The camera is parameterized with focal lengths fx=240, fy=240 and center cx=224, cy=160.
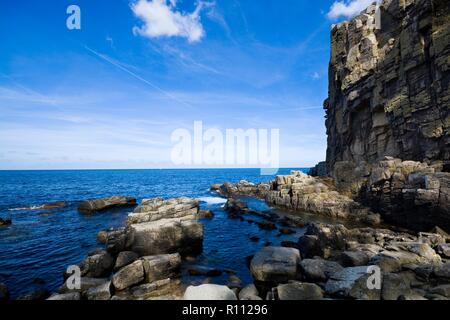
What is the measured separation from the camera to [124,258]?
18.0m

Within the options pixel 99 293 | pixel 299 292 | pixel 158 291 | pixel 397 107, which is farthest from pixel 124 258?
pixel 397 107

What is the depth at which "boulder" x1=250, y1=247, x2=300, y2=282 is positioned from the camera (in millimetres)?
14955

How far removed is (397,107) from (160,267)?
45.4 metres

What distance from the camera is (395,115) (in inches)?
1655

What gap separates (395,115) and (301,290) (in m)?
42.4

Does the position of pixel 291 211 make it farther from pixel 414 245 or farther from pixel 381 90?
pixel 381 90

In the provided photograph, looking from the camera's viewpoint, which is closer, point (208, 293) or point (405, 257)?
point (208, 293)

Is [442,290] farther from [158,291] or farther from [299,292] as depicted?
[158,291]

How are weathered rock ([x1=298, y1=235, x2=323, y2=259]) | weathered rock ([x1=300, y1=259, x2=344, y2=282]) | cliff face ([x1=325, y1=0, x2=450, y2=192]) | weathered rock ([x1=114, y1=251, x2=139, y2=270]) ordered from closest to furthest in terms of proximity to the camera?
weathered rock ([x1=300, y1=259, x2=344, y2=282]), weathered rock ([x1=114, y1=251, x2=139, y2=270]), weathered rock ([x1=298, y1=235, x2=323, y2=259]), cliff face ([x1=325, y1=0, x2=450, y2=192])

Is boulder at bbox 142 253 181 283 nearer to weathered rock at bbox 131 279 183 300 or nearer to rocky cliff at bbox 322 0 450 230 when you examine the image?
weathered rock at bbox 131 279 183 300

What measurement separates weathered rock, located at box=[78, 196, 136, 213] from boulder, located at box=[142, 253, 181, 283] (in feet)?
107

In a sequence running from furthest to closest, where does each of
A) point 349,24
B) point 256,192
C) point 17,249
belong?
1. point 256,192
2. point 349,24
3. point 17,249

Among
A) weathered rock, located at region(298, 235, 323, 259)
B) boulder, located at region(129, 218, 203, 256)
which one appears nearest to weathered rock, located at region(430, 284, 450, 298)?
weathered rock, located at region(298, 235, 323, 259)
